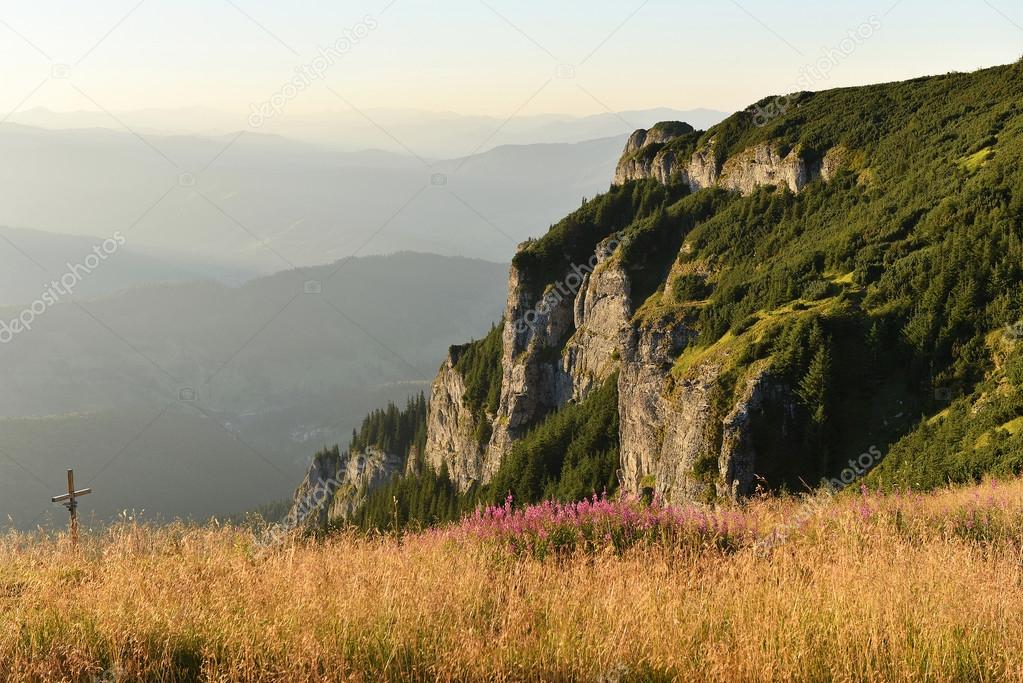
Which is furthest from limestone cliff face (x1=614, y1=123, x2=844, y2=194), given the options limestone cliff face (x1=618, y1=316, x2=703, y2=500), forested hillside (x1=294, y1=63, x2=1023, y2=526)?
limestone cliff face (x1=618, y1=316, x2=703, y2=500)

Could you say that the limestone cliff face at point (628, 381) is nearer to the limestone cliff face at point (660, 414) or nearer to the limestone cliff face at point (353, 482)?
the limestone cliff face at point (660, 414)

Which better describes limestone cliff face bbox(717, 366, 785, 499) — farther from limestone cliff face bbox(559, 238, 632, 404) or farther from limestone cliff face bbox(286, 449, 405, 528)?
limestone cliff face bbox(286, 449, 405, 528)

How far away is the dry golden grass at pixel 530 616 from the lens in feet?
17.9

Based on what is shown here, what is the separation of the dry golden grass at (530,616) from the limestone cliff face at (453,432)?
124757mm

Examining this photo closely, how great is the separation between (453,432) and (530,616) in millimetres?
144249

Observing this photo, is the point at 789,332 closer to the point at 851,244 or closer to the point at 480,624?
the point at 851,244

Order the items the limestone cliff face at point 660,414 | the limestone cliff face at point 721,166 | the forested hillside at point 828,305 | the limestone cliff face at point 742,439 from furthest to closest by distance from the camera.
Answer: the limestone cliff face at point 721,166 < the limestone cliff face at point 660,414 < the limestone cliff face at point 742,439 < the forested hillside at point 828,305

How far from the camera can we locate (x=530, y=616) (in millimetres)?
6516

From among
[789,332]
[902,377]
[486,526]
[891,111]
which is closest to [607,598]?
[486,526]

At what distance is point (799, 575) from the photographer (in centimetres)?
737

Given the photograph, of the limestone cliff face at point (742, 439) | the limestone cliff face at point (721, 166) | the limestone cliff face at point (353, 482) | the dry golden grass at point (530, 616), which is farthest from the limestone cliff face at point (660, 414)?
the limestone cliff face at point (353, 482)

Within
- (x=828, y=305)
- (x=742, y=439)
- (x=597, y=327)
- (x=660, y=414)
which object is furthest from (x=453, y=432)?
A: (x=742, y=439)

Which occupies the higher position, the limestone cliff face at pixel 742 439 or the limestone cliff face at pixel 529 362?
the limestone cliff face at pixel 529 362

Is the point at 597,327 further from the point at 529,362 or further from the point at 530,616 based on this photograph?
the point at 530,616
